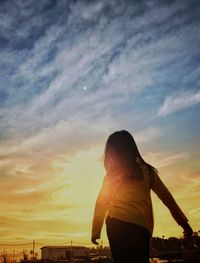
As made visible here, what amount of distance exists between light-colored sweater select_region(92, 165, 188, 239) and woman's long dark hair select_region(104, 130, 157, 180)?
0.07 meters

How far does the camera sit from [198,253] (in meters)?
16.4

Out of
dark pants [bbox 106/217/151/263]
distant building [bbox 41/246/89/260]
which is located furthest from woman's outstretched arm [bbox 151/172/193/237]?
distant building [bbox 41/246/89/260]

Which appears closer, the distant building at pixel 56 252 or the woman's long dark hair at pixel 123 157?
the woman's long dark hair at pixel 123 157

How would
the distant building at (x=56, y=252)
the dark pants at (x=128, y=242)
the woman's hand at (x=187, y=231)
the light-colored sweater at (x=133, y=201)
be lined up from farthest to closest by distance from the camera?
the distant building at (x=56, y=252)
the woman's hand at (x=187, y=231)
the light-colored sweater at (x=133, y=201)
the dark pants at (x=128, y=242)

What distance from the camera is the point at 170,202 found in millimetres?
3586

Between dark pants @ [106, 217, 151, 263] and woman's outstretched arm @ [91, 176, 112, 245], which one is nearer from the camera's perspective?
dark pants @ [106, 217, 151, 263]

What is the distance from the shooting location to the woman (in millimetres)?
3160

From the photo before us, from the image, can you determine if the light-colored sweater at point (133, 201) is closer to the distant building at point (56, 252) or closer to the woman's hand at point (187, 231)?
the woman's hand at point (187, 231)

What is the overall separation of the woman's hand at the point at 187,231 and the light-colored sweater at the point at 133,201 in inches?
1.6

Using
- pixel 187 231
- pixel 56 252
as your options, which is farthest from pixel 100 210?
pixel 56 252

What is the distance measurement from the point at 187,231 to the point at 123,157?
98cm

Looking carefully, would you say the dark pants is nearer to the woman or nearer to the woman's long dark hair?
the woman

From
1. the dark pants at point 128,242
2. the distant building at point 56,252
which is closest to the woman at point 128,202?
the dark pants at point 128,242

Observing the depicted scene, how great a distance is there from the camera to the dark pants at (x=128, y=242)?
10.2 ft
